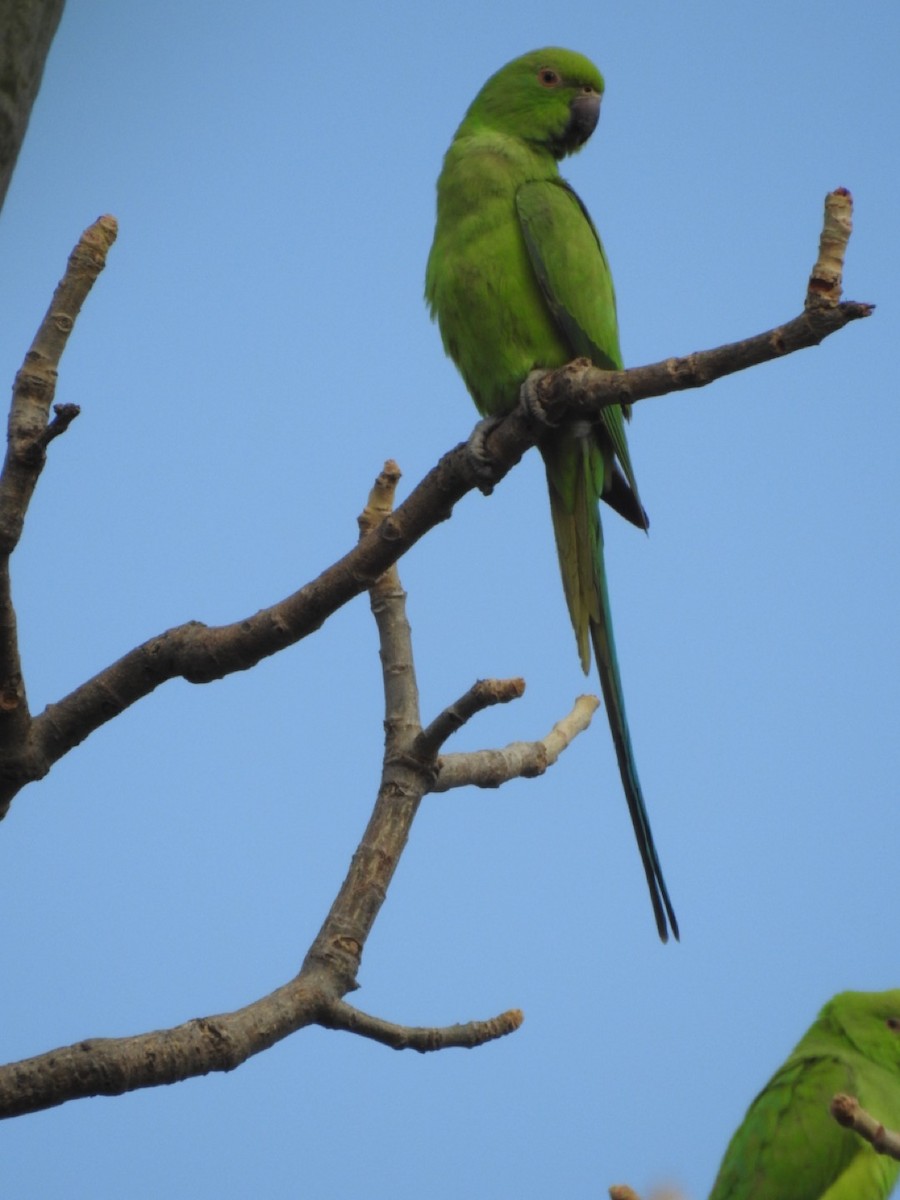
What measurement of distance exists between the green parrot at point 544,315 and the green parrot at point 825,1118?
984 mm

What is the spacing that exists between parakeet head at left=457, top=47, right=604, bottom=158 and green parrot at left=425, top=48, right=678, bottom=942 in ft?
0.63

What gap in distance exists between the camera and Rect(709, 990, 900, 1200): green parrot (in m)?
2.84

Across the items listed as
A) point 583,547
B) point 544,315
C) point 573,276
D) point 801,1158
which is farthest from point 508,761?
point 573,276

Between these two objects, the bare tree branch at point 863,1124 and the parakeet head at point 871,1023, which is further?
the parakeet head at point 871,1023

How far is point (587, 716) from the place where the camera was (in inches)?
147

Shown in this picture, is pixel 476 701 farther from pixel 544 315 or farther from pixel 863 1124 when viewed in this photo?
pixel 544 315

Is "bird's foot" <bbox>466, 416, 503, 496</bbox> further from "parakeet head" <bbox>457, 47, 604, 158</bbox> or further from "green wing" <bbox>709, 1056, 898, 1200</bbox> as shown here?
"parakeet head" <bbox>457, 47, 604, 158</bbox>

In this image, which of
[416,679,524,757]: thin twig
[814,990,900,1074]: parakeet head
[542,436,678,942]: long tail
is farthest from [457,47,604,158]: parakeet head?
[814,990,900,1074]: parakeet head

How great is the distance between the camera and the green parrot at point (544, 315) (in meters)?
3.57

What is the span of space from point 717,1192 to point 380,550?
1781 mm

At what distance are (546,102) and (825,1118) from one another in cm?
316

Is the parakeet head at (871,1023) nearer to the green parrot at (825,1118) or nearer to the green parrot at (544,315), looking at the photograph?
the green parrot at (825,1118)

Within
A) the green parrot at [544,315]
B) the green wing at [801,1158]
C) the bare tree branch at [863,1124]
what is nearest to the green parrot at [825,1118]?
the green wing at [801,1158]

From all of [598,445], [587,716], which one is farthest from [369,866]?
[598,445]
